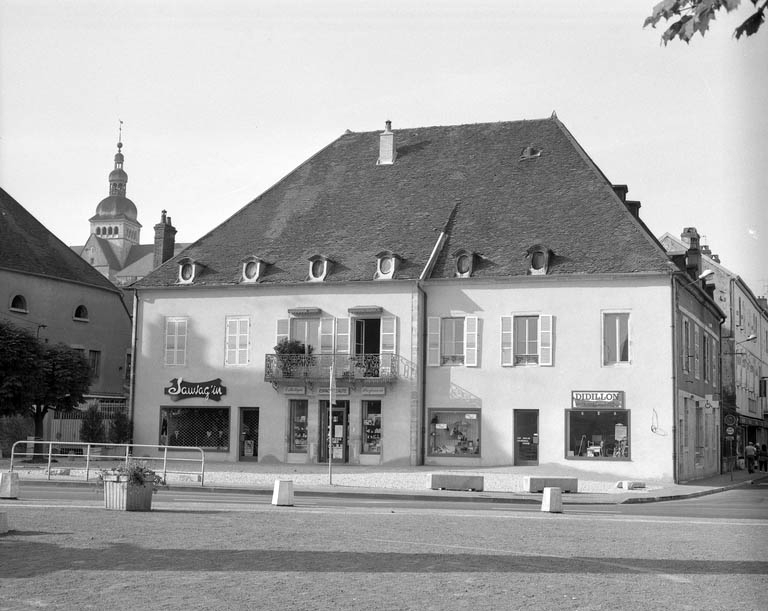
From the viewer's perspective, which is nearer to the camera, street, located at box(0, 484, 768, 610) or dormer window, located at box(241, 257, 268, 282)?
street, located at box(0, 484, 768, 610)

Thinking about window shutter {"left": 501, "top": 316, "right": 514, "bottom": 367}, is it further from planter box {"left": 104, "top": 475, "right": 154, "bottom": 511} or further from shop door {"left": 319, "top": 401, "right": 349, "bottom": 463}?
planter box {"left": 104, "top": 475, "right": 154, "bottom": 511}

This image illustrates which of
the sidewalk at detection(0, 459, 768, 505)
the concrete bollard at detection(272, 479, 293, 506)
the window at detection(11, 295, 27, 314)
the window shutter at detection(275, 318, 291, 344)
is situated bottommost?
the sidewalk at detection(0, 459, 768, 505)

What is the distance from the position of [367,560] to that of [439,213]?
28.6 meters

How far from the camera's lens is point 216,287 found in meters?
40.2

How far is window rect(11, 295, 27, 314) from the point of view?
46750 millimetres

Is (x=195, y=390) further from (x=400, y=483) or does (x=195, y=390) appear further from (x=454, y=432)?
(x=400, y=483)

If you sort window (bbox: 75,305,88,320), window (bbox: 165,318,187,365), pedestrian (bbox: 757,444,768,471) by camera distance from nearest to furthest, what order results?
window (bbox: 165,318,187,365) → window (bbox: 75,305,88,320) → pedestrian (bbox: 757,444,768,471)

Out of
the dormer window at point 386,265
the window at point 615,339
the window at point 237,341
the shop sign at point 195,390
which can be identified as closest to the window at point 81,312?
the shop sign at point 195,390

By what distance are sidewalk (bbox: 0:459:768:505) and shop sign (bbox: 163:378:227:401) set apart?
2.89 m

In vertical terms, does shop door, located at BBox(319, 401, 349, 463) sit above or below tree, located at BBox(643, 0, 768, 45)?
below

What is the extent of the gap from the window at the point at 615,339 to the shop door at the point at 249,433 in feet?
42.0

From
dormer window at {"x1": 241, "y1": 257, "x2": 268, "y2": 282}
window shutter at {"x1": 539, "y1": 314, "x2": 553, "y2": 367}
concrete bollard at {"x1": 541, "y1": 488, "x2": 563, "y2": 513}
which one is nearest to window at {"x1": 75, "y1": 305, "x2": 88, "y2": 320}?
dormer window at {"x1": 241, "y1": 257, "x2": 268, "y2": 282}

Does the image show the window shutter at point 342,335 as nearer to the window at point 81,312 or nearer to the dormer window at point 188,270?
the dormer window at point 188,270

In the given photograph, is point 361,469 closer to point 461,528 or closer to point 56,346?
point 56,346
